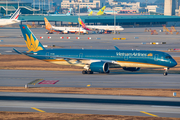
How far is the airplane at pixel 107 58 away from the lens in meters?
50.6

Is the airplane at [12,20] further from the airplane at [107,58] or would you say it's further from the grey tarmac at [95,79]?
the airplane at [107,58]

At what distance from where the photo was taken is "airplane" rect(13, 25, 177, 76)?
50594 millimetres

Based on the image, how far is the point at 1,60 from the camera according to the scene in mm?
71188

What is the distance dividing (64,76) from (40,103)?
60.8 ft

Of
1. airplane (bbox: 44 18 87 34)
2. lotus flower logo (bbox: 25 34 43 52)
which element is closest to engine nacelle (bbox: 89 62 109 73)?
lotus flower logo (bbox: 25 34 43 52)

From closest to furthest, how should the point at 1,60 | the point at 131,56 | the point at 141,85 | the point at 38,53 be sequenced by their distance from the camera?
the point at 141,85, the point at 131,56, the point at 38,53, the point at 1,60

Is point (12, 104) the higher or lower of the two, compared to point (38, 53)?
lower

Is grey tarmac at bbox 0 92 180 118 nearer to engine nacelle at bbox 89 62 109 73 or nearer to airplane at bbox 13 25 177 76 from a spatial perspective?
engine nacelle at bbox 89 62 109 73

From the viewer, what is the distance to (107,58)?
5256 cm

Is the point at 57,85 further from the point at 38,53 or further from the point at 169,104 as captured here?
the point at 169,104

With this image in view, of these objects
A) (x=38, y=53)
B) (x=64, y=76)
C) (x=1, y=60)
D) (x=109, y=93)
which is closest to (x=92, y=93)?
(x=109, y=93)

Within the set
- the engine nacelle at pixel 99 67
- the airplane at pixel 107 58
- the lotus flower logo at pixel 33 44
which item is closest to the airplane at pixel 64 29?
the lotus flower logo at pixel 33 44

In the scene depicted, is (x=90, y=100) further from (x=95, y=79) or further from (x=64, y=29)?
(x=64, y=29)

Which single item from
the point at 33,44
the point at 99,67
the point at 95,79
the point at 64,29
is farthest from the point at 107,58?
the point at 64,29
